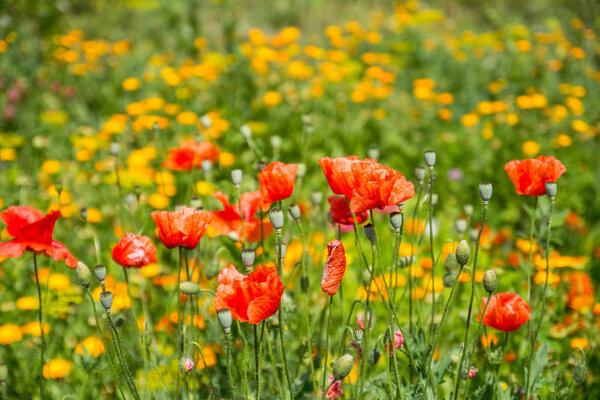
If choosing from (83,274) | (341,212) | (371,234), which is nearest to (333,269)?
(371,234)

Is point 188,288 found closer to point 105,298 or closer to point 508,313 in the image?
point 105,298

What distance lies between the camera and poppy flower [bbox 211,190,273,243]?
Result: 1.44 metres

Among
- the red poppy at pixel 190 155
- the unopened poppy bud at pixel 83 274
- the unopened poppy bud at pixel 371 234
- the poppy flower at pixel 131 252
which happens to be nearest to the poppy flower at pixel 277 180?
the unopened poppy bud at pixel 371 234

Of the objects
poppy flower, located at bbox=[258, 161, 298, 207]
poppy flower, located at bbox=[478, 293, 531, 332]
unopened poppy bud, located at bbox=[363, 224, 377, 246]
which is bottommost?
poppy flower, located at bbox=[478, 293, 531, 332]

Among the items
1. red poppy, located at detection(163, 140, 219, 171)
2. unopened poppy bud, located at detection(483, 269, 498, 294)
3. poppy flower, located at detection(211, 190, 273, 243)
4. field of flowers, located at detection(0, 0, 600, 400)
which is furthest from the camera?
red poppy, located at detection(163, 140, 219, 171)

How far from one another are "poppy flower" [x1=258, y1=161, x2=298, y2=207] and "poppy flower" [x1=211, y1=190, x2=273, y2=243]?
192 mm

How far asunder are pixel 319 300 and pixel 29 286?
1.25 metres

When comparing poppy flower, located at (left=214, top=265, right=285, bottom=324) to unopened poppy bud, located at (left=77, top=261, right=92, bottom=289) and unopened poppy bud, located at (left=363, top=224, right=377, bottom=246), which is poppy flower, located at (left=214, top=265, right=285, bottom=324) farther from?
unopened poppy bud, located at (left=77, top=261, right=92, bottom=289)

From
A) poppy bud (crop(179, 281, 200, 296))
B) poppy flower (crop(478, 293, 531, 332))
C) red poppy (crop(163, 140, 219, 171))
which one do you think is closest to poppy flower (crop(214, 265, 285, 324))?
poppy bud (crop(179, 281, 200, 296))

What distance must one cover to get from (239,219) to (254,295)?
50cm

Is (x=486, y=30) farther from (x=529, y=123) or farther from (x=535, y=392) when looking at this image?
(x=535, y=392)

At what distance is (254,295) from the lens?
99 centimetres

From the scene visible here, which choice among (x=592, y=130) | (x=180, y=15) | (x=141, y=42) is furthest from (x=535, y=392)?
(x=141, y=42)

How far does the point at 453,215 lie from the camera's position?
2.94 meters
